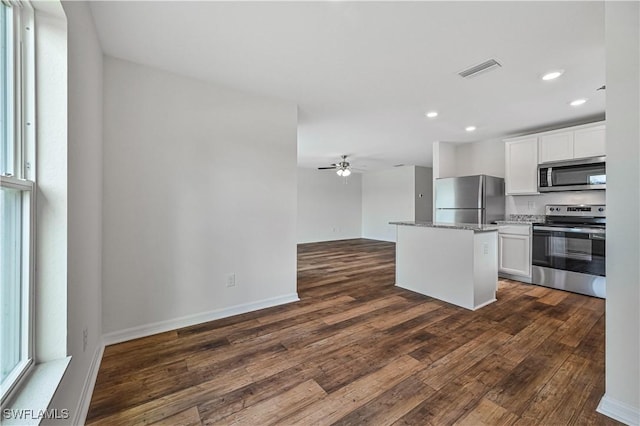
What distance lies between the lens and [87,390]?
1593mm

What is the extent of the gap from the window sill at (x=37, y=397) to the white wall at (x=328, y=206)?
7.21m

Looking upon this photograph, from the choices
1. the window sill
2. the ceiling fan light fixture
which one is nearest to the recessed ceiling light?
the ceiling fan light fixture

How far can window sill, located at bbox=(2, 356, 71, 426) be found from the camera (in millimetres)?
876

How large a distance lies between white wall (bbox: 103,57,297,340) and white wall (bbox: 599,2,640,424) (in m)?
2.63

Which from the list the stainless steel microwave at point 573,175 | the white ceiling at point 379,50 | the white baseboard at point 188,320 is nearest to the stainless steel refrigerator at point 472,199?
the stainless steel microwave at point 573,175

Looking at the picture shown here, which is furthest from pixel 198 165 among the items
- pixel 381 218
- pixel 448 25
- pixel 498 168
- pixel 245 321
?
pixel 381 218

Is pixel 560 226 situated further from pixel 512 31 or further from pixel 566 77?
pixel 512 31

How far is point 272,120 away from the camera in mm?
3072

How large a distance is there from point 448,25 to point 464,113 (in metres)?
2.07

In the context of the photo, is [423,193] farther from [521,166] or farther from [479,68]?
[479,68]

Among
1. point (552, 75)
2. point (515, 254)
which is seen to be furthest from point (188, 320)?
point (515, 254)

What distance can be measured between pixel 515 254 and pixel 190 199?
4664mm

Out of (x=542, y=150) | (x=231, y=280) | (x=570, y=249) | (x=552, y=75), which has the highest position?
(x=552, y=75)

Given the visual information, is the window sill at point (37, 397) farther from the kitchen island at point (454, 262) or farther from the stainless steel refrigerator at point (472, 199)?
the stainless steel refrigerator at point (472, 199)
